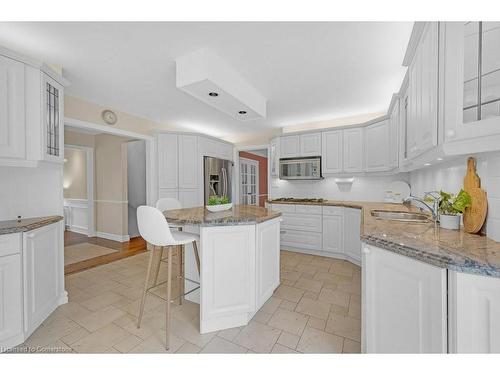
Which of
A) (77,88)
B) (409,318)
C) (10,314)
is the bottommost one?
(10,314)

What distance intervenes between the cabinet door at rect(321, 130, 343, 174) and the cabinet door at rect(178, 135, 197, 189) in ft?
7.82

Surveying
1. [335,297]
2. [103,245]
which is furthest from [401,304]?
[103,245]

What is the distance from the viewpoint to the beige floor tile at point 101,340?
159 centimetres

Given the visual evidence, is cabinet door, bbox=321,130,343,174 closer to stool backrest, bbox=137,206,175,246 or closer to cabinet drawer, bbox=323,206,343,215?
cabinet drawer, bbox=323,206,343,215

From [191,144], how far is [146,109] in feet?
3.11

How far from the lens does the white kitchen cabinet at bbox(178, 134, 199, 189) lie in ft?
13.3

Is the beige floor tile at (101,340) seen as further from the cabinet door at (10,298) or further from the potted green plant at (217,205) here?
the potted green plant at (217,205)

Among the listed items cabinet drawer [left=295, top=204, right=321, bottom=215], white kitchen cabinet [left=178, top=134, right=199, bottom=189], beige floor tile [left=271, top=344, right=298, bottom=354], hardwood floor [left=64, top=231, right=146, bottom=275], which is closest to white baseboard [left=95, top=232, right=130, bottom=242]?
hardwood floor [left=64, top=231, right=146, bottom=275]

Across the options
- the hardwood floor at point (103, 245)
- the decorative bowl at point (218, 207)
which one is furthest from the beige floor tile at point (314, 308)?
the hardwood floor at point (103, 245)

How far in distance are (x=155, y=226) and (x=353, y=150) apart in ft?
11.1

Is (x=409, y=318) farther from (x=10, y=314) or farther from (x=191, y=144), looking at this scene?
(x=191, y=144)

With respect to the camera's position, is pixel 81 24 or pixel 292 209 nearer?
pixel 81 24

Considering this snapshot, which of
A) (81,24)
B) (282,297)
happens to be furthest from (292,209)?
(81,24)
